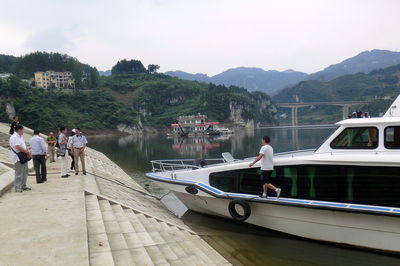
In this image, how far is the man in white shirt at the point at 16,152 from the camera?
8.05 m

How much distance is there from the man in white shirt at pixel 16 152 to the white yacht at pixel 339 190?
5578 millimetres

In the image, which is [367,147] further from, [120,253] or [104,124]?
[104,124]

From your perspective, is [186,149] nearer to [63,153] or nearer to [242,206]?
[63,153]

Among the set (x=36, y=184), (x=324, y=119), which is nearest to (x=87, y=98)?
(x=36, y=184)

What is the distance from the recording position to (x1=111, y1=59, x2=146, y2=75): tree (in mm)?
188200

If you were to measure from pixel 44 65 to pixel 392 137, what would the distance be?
140581mm

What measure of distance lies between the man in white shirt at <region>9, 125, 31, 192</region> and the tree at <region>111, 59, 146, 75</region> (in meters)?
188

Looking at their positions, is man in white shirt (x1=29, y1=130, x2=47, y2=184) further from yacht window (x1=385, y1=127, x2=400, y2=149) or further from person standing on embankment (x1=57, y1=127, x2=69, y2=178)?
yacht window (x1=385, y1=127, x2=400, y2=149)

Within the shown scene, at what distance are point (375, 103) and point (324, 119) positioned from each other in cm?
4563

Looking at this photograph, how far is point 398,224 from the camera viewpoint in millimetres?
7203

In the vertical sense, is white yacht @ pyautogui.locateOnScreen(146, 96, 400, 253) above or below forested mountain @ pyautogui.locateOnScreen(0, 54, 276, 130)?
below

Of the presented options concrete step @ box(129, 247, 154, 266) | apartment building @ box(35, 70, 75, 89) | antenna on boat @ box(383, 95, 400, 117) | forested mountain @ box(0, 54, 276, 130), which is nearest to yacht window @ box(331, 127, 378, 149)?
antenna on boat @ box(383, 95, 400, 117)

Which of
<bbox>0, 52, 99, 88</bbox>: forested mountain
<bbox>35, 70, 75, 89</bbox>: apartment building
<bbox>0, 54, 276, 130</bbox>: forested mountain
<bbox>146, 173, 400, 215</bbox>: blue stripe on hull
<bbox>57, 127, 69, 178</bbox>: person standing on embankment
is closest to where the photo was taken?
<bbox>146, 173, 400, 215</bbox>: blue stripe on hull

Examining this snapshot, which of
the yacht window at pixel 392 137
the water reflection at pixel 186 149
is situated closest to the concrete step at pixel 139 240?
the yacht window at pixel 392 137
